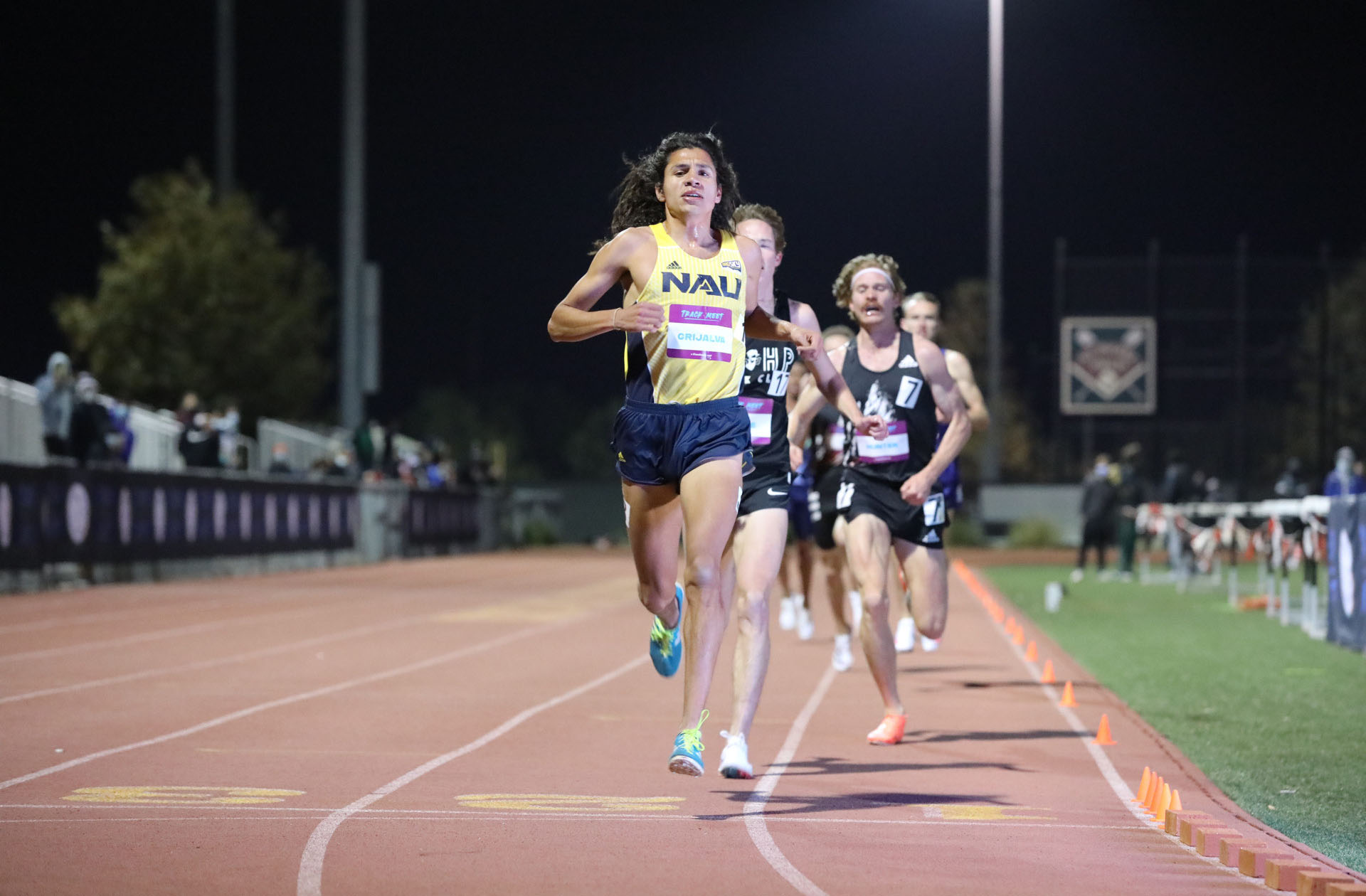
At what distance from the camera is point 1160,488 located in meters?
46.8

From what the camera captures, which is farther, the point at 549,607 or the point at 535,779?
the point at 549,607

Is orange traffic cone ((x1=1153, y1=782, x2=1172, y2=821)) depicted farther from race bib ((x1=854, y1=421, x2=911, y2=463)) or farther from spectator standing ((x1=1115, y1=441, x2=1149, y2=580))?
spectator standing ((x1=1115, y1=441, x2=1149, y2=580))

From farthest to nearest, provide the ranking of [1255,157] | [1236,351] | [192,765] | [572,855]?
[1255,157] → [1236,351] → [192,765] → [572,855]

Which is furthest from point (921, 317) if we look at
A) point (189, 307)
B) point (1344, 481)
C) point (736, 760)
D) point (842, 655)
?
point (189, 307)

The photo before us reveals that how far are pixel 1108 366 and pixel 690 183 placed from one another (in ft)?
128

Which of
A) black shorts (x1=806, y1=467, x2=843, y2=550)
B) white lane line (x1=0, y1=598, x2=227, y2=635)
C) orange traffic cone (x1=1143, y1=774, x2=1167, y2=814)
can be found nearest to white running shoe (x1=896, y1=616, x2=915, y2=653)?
black shorts (x1=806, y1=467, x2=843, y2=550)

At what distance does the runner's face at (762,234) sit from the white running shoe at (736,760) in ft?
7.53

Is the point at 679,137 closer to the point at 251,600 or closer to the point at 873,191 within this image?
the point at 251,600

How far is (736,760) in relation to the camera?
21.9 ft

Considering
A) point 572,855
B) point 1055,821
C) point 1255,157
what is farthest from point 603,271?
→ point 1255,157

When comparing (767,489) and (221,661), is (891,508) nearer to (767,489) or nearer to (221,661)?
(767,489)

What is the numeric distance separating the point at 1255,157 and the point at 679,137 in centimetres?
5700

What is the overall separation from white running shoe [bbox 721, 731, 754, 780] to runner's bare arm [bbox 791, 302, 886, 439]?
1424 mm

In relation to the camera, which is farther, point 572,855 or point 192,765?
point 192,765
